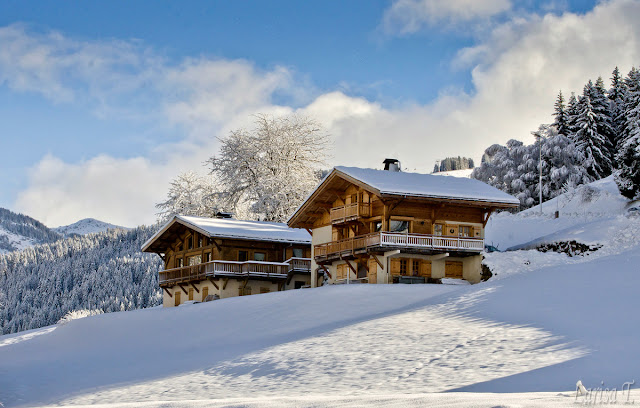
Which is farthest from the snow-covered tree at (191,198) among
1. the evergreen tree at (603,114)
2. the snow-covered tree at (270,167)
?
the evergreen tree at (603,114)

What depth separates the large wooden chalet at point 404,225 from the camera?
41844 millimetres

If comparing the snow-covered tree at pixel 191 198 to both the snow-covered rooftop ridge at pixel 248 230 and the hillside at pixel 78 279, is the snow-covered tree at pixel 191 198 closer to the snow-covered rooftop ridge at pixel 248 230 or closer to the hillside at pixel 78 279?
the snow-covered rooftop ridge at pixel 248 230

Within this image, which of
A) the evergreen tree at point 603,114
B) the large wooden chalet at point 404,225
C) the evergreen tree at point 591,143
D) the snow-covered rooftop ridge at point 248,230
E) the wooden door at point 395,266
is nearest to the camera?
the large wooden chalet at point 404,225

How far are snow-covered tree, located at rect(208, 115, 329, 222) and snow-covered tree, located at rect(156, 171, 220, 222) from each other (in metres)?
1.84

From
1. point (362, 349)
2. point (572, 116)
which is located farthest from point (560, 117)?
point (362, 349)

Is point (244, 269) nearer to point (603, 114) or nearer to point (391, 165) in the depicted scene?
point (391, 165)

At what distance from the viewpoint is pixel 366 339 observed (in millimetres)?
25562

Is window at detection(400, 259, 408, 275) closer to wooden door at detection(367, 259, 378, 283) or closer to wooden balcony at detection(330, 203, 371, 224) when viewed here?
wooden door at detection(367, 259, 378, 283)

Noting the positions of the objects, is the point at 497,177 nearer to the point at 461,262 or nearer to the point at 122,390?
the point at 461,262

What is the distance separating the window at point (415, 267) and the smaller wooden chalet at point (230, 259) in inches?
411

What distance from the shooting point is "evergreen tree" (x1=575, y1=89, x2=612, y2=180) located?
79.7 metres

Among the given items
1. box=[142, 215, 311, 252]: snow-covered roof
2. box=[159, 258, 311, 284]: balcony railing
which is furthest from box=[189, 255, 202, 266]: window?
box=[142, 215, 311, 252]: snow-covered roof

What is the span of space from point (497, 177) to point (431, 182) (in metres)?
38.7

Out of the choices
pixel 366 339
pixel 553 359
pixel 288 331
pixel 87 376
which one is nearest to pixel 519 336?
pixel 553 359
